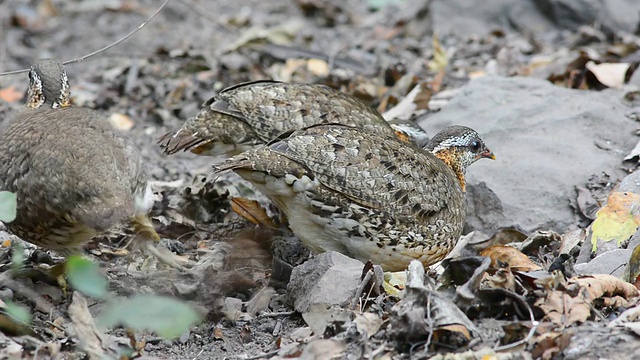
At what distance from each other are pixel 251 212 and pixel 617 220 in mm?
2451

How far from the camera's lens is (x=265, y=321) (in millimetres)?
5086

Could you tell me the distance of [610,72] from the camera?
8234 millimetres

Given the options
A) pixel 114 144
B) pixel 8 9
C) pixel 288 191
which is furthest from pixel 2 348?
pixel 8 9

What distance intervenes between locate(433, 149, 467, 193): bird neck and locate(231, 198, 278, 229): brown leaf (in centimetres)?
125

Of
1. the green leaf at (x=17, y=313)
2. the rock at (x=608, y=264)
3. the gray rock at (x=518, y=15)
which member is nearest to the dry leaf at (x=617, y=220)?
the rock at (x=608, y=264)

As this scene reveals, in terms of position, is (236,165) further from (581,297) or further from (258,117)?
(581,297)

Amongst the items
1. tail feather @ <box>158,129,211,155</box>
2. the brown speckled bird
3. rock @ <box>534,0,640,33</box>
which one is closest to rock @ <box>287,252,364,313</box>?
the brown speckled bird

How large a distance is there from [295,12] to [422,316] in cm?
838

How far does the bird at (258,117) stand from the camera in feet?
21.3

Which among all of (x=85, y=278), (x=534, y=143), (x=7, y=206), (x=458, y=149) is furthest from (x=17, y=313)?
(x=534, y=143)

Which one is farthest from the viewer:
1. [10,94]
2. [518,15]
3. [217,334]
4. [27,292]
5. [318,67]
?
[518,15]

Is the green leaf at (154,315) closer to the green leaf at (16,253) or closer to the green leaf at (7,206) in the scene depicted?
the green leaf at (7,206)

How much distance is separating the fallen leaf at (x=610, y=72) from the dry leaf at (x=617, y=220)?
2.38 metres

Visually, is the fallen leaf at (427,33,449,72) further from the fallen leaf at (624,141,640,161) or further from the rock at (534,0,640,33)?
the fallen leaf at (624,141,640,161)
